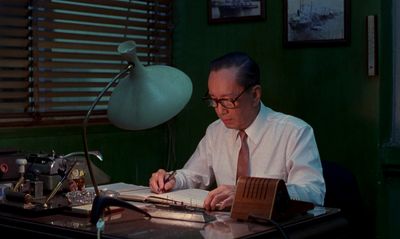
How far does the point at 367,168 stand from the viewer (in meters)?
3.39

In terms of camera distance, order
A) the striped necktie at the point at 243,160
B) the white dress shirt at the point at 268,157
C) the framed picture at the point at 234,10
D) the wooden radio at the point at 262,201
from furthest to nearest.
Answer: the framed picture at the point at 234,10, the striped necktie at the point at 243,160, the white dress shirt at the point at 268,157, the wooden radio at the point at 262,201

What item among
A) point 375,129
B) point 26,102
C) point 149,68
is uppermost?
point 149,68

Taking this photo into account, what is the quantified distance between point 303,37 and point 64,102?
132 cm

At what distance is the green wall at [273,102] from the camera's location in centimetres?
336

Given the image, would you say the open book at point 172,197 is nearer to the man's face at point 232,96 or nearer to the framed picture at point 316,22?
the man's face at point 232,96

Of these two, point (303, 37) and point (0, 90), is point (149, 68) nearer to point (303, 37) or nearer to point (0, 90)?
point (0, 90)

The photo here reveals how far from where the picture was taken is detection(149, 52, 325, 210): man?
257 centimetres

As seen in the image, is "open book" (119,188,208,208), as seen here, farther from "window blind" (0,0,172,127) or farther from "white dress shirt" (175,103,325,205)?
"window blind" (0,0,172,127)

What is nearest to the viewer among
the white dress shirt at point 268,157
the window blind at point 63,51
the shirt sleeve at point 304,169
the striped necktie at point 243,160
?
the shirt sleeve at point 304,169

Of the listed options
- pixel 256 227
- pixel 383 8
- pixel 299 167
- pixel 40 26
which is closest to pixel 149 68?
pixel 256 227

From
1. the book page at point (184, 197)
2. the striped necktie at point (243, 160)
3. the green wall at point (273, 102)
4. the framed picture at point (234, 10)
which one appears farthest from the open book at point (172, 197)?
the framed picture at point (234, 10)

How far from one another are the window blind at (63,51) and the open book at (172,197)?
951 mm

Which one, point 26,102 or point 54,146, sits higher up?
point 26,102

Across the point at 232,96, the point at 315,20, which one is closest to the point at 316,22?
the point at 315,20
